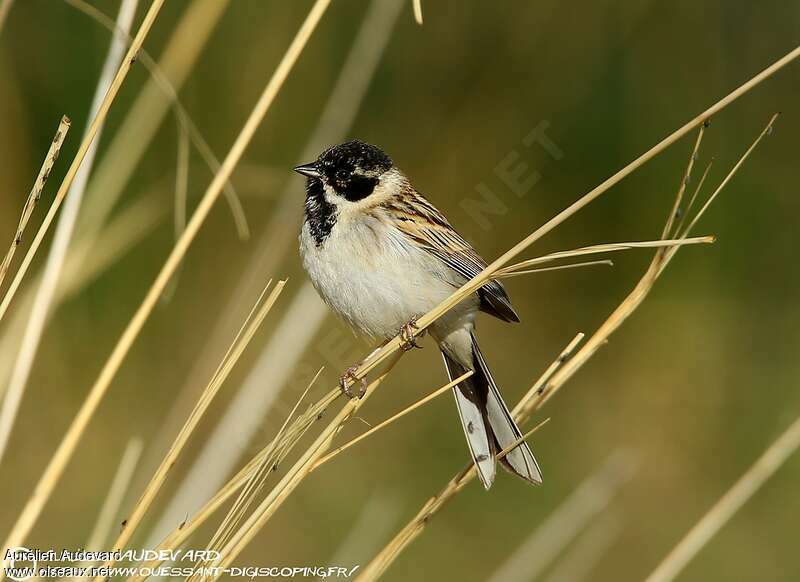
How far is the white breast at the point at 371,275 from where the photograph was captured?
8.90ft

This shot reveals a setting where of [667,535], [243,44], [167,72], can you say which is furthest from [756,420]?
[167,72]

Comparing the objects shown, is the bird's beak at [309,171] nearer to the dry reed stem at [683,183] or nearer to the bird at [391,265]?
the bird at [391,265]

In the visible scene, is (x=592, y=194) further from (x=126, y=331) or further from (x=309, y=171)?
(x=309, y=171)

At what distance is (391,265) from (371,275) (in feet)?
0.25

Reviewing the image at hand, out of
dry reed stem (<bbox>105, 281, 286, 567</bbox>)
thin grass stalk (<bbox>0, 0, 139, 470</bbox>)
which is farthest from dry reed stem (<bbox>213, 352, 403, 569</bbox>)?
thin grass stalk (<bbox>0, 0, 139, 470</bbox>)

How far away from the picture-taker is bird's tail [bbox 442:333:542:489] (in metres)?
2.21

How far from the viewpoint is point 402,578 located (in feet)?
13.7

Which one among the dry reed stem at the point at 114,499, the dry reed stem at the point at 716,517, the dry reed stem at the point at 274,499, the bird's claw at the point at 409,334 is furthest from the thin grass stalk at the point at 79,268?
the dry reed stem at the point at 716,517

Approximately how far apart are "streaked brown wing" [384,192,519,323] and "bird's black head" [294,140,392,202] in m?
0.10

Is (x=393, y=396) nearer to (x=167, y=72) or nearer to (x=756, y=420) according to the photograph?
(x=756, y=420)

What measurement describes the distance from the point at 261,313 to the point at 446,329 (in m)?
1.29

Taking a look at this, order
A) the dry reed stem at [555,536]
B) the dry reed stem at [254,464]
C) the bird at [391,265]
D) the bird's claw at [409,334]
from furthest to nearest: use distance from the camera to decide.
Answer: the bird at [391,265], the bird's claw at [409,334], the dry reed stem at [555,536], the dry reed stem at [254,464]

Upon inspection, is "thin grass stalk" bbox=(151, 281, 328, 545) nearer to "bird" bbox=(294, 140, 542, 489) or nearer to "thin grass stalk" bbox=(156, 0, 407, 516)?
"thin grass stalk" bbox=(156, 0, 407, 516)

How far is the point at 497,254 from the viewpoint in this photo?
5090mm
